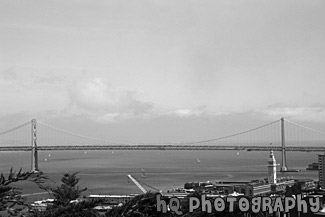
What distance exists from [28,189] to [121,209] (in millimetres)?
27186

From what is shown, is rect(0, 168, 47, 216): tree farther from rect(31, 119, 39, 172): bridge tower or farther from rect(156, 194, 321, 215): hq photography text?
rect(31, 119, 39, 172): bridge tower

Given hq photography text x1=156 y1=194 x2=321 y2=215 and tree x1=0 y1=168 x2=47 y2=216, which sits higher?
tree x1=0 y1=168 x2=47 y2=216

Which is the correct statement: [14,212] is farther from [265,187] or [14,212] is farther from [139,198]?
[265,187]

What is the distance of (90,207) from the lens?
305 centimetres

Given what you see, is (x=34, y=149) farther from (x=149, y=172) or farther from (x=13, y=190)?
(x=13, y=190)

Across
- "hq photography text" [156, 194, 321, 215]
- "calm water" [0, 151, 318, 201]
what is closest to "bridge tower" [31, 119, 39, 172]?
"calm water" [0, 151, 318, 201]

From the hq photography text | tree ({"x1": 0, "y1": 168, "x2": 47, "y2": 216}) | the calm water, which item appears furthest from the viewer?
the calm water

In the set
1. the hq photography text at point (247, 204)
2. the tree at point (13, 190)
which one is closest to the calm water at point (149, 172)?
the hq photography text at point (247, 204)

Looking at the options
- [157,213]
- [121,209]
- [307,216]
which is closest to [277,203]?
[307,216]

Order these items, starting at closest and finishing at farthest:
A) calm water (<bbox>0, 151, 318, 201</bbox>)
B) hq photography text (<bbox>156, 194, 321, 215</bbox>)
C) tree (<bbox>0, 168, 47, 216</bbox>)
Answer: tree (<bbox>0, 168, 47, 216</bbox>) → hq photography text (<bbox>156, 194, 321, 215</bbox>) → calm water (<bbox>0, 151, 318, 201</bbox>)

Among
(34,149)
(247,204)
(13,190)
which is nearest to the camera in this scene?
(13,190)

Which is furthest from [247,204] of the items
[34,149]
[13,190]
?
[34,149]

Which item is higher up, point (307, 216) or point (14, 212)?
point (14, 212)

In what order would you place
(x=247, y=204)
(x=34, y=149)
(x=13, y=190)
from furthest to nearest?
(x=34, y=149)
(x=247, y=204)
(x=13, y=190)
